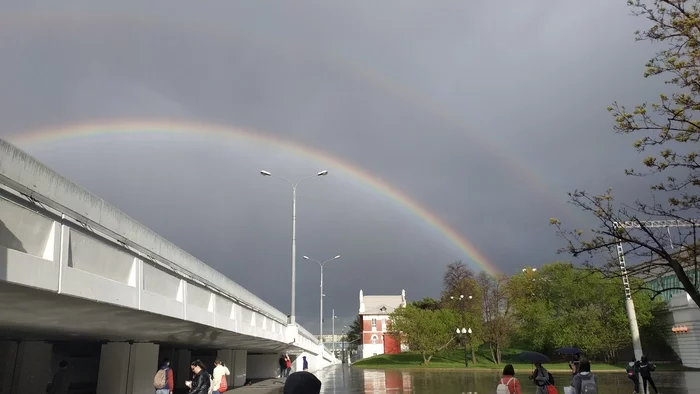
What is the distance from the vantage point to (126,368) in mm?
16516

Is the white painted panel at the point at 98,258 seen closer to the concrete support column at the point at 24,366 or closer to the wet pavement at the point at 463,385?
the concrete support column at the point at 24,366

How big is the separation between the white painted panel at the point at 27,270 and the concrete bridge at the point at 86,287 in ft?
0.04

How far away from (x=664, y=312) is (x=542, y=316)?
12816mm

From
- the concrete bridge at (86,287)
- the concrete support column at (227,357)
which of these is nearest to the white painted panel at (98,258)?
the concrete bridge at (86,287)

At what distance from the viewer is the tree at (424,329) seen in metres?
60.2

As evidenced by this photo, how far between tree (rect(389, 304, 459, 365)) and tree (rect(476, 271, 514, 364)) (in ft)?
15.7

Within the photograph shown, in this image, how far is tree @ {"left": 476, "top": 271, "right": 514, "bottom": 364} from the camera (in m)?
59.7

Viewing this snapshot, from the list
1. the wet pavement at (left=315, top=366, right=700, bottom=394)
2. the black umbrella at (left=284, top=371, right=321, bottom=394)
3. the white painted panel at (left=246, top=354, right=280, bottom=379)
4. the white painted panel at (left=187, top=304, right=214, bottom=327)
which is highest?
the white painted panel at (left=187, top=304, right=214, bottom=327)

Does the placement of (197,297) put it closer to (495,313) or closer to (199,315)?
(199,315)

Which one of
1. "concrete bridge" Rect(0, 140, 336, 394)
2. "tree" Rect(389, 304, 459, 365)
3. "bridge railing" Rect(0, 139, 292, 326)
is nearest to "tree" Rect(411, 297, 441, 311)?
"tree" Rect(389, 304, 459, 365)

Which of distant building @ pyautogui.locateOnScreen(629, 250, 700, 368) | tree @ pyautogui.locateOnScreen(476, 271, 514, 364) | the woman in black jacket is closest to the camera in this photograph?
the woman in black jacket

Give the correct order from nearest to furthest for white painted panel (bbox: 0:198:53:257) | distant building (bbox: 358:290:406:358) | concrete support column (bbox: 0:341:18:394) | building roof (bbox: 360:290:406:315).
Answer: white painted panel (bbox: 0:198:53:257) < concrete support column (bbox: 0:341:18:394) < distant building (bbox: 358:290:406:358) < building roof (bbox: 360:290:406:315)

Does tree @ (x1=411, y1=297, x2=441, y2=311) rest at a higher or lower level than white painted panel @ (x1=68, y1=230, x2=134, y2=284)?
higher

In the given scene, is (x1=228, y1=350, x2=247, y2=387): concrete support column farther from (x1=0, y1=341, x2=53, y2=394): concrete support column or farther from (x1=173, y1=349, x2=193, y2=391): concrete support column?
(x1=0, y1=341, x2=53, y2=394): concrete support column
